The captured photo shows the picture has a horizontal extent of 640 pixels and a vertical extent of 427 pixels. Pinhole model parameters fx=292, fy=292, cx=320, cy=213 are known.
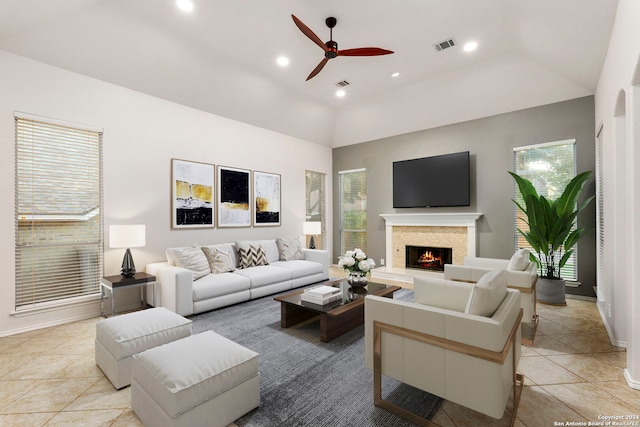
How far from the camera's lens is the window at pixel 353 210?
710cm

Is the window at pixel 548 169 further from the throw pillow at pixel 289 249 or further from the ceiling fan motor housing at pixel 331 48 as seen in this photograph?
the throw pillow at pixel 289 249

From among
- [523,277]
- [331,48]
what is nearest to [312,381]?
[523,277]

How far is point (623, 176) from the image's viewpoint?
273cm

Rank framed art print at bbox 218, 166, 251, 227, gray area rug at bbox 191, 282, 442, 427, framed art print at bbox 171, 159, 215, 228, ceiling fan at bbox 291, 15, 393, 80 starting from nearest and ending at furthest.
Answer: gray area rug at bbox 191, 282, 442, 427 < ceiling fan at bbox 291, 15, 393, 80 < framed art print at bbox 171, 159, 215, 228 < framed art print at bbox 218, 166, 251, 227

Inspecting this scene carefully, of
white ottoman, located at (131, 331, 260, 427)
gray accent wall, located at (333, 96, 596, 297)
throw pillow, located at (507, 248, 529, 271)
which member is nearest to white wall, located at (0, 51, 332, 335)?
gray accent wall, located at (333, 96, 596, 297)

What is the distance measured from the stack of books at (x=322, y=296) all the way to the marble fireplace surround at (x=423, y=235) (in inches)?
110

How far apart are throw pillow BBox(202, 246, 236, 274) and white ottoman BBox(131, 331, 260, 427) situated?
2.49m

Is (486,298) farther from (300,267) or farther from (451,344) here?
(300,267)

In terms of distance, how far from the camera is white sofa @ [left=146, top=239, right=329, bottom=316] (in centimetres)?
369

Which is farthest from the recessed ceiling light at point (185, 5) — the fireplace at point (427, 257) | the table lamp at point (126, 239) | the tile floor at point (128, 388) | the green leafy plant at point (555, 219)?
the fireplace at point (427, 257)

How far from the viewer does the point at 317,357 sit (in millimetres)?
2697

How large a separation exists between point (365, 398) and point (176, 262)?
124 inches

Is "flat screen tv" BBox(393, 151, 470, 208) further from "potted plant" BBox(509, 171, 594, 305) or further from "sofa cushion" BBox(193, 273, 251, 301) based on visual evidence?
"sofa cushion" BBox(193, 273, 251, 301)

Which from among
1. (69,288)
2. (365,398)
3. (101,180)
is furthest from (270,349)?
(101,180)
